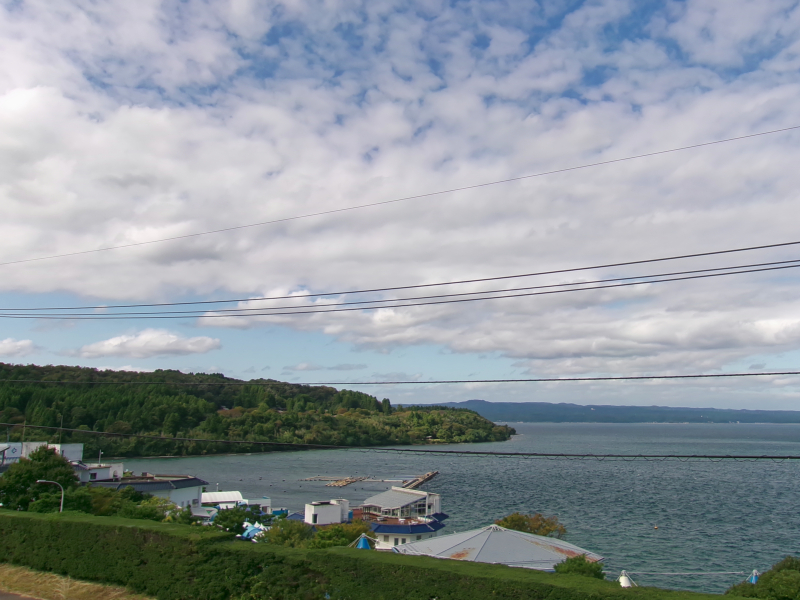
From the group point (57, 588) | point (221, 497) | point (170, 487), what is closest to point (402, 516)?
point (221, 497)

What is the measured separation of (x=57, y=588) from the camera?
1141cm

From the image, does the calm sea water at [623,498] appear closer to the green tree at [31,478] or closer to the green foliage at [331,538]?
the green foliage at [331,538]

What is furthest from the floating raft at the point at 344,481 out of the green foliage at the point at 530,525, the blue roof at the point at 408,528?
→ the green foliage at the point at 530,525

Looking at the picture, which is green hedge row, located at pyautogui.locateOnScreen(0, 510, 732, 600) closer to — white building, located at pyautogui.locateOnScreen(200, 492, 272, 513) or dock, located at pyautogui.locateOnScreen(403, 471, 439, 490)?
white building, located at pyautogui.locateOnScreen(200, 492, 272, 513)

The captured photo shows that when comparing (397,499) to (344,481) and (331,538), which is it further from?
(344,481)

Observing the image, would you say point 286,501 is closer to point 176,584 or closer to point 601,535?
point 601,535

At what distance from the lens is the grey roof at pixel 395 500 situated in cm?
4453

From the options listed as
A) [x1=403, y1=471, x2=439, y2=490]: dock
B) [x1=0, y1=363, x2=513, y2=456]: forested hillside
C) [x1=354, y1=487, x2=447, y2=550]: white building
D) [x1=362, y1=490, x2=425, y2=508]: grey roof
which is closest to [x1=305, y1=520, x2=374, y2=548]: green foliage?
[x1=354, y1=487, x2=447, y2=550]: white building

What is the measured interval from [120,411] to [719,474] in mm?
104435

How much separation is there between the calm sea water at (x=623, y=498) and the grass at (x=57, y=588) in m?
27.4

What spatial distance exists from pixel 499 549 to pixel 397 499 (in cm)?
2748

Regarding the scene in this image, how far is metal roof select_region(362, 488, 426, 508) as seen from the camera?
44584 millimetres

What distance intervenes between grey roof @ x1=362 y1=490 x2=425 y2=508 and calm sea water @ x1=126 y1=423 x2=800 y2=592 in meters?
3.61

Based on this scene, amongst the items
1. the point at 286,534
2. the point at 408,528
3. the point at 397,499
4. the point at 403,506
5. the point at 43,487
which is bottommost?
the point at 408,528
